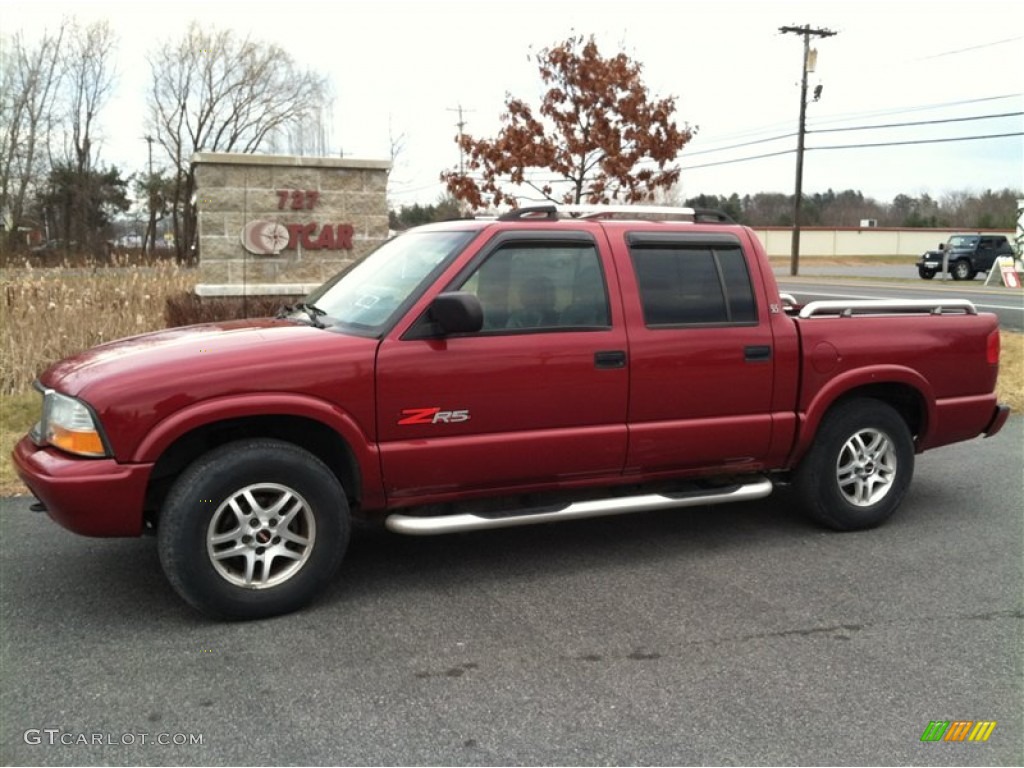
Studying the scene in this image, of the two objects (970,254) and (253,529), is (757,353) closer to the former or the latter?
(253,529)

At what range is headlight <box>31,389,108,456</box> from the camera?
12.6ft

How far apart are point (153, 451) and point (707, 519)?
341 centimetres

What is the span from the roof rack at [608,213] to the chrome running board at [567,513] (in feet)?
5.15

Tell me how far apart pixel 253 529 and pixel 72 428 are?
0.89 meters

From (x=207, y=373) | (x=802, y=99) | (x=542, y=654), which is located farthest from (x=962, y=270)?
(x=207, y=373)

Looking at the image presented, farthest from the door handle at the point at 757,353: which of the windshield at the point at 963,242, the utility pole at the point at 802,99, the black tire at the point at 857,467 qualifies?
the utility pole at the point at 802,99

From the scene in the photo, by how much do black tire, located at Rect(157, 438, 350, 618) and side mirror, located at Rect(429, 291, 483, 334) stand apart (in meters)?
0.88

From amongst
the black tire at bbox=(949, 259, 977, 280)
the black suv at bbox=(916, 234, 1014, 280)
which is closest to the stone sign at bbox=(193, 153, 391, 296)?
the black suv at bbox=(916, 234, 1014, 280)

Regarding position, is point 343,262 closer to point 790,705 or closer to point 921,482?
point 921,482

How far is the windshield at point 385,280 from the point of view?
176 inches

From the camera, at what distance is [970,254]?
36.1 metres

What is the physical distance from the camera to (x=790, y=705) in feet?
10.9

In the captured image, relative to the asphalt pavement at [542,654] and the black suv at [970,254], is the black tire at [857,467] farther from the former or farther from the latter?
the black suv at [970,254]

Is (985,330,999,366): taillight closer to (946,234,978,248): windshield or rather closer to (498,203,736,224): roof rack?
(498,203,736,224): roof rack
